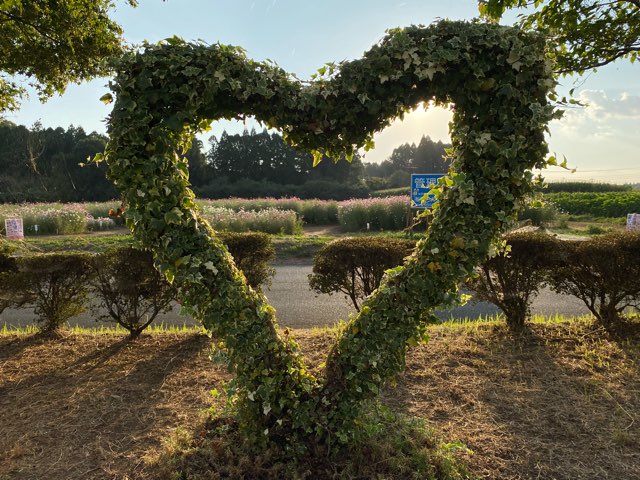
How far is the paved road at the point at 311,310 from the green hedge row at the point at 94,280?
1.42 metres

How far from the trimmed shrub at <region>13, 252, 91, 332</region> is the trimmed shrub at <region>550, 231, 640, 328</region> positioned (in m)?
5.79

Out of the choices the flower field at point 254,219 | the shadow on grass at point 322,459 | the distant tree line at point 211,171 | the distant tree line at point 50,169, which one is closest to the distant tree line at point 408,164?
the distant tree line at point 211,171

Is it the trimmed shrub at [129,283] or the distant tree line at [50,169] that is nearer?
the trimmed shrub at [129,283]

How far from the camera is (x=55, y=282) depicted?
5738 millimetres

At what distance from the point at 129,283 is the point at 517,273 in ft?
15.3

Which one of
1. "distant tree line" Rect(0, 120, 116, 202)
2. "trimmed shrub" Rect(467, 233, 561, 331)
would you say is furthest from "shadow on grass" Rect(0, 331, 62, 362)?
"distant tree line" Rect(0, 120, 116, 202)

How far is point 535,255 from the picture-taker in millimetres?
5582

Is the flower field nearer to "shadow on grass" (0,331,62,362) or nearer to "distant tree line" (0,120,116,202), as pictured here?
"shadow on grass" (0,331,62,362)

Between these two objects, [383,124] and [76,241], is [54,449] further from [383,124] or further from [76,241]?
[76,241]

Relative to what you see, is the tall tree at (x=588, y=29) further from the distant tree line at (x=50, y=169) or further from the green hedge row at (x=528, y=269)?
the distant tree line at (x=50, y=169)

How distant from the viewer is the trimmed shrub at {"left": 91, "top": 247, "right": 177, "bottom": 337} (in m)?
5.52

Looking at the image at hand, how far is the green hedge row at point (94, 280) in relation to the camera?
18.2 feet

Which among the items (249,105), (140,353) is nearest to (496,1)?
(249,105)

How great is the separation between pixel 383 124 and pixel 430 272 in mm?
1036
